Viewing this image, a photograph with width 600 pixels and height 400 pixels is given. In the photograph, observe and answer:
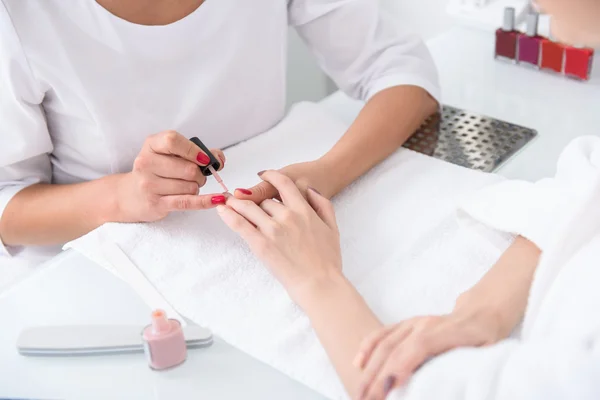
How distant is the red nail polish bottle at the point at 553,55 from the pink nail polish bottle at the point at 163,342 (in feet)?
2.96

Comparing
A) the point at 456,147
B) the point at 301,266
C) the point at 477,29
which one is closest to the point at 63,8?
the point at 301,266

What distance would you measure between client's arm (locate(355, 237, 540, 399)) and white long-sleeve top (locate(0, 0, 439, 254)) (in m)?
0.47

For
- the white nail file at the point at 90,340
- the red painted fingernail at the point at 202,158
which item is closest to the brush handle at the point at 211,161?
the red painted fingernail at the point at 202,158

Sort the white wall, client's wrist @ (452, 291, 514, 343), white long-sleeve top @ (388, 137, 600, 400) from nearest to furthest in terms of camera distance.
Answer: white long-sleeve top @ (388, 137, 600, 400)
client's wrist @ (452, 291, 514, 343)
the white wall

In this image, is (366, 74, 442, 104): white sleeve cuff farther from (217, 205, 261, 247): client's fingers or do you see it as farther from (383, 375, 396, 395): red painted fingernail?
(383, 375, 396, 395): red painted fingernail

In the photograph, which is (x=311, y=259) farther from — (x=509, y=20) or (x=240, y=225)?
(x=509, y=20)

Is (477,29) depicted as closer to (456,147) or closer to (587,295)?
(456,147)

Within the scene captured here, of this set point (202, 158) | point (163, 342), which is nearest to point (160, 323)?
point (163, 342)

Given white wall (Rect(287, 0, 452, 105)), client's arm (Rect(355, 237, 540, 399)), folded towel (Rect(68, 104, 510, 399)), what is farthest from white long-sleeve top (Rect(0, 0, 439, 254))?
white wall (Rect(287, 0, 452, 105))

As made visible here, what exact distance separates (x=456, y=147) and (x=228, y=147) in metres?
0.36

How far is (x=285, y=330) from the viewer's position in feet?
2.52

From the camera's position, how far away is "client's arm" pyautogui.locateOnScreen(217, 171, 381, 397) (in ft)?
2.39

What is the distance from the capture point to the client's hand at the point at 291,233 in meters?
0.81

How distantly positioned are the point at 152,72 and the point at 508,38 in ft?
2.31
